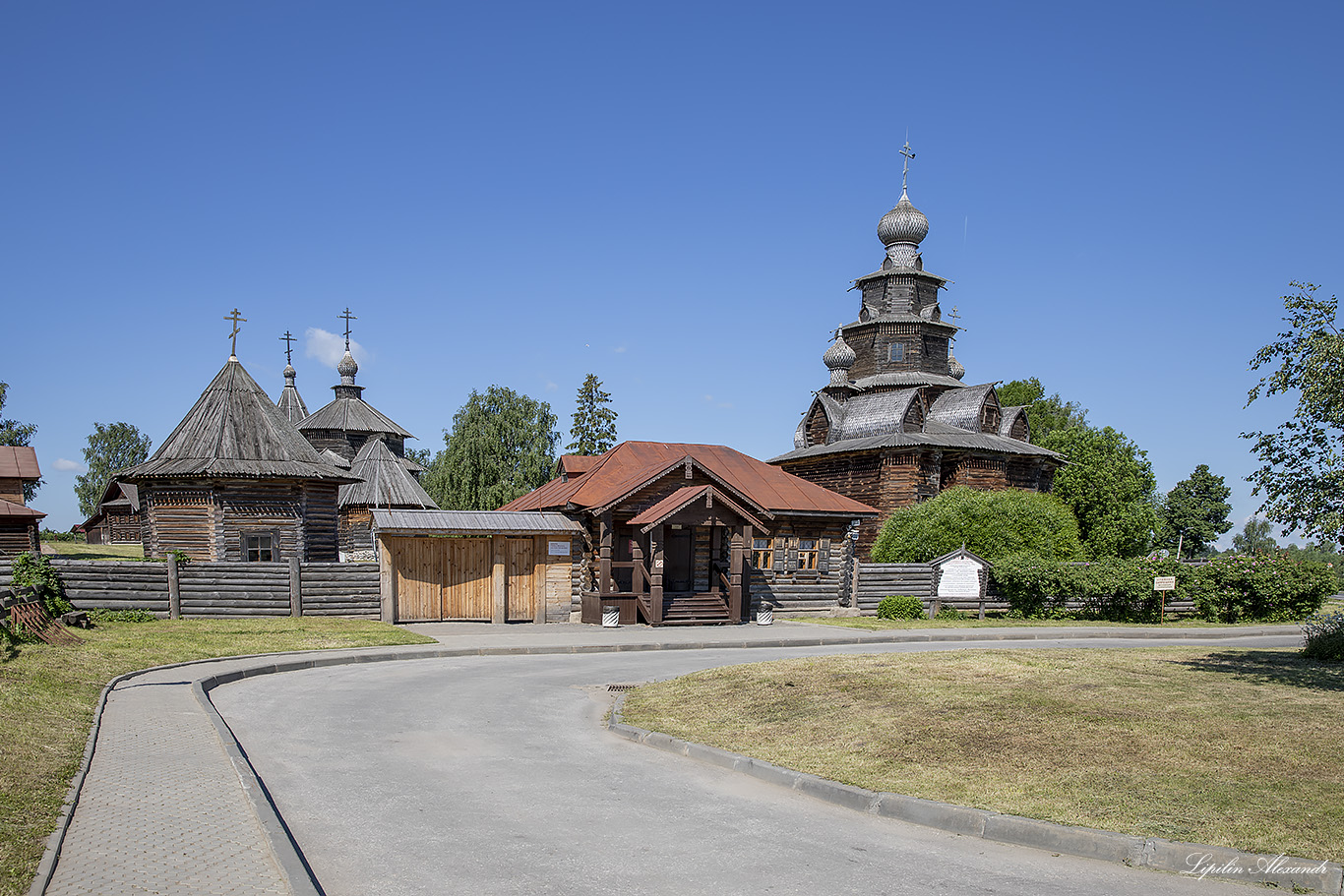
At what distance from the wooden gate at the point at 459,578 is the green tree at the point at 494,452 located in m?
34.5

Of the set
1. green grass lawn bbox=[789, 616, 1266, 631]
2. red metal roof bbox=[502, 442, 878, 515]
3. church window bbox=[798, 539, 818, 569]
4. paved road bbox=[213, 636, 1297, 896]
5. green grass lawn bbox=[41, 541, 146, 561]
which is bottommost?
green grass lawn bbox=[789, 616, 1266, 631]

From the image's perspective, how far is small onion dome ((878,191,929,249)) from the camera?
55.8 meters

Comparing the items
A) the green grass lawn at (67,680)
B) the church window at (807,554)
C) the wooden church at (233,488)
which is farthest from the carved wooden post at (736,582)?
the wooden church at (233,488)

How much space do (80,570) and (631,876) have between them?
67.4ft

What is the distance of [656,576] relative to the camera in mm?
25891

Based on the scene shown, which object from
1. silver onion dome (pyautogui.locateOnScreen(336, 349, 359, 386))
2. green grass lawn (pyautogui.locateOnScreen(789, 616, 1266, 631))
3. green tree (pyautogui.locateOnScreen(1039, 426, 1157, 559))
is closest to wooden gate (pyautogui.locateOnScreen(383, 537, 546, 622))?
green grass lawn (pyautogui.locateOnScreen(789, 616, 1266, 631))

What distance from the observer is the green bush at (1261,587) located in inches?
1163

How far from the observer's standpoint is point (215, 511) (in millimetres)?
30812

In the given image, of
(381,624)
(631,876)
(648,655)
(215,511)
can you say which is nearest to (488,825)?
(631,876)

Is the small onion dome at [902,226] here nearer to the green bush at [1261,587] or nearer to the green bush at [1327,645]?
the green bush at [1261,587]

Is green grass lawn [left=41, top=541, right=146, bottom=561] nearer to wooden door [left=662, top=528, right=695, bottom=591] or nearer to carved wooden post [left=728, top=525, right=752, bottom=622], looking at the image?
wooden door [left=662, top=528, right=695, bottom=591]

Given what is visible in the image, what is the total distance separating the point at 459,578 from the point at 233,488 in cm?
1049

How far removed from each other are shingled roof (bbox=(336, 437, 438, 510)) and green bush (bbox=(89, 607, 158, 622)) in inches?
1092

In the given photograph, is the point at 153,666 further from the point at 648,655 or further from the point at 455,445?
Result: the point at 455,445
